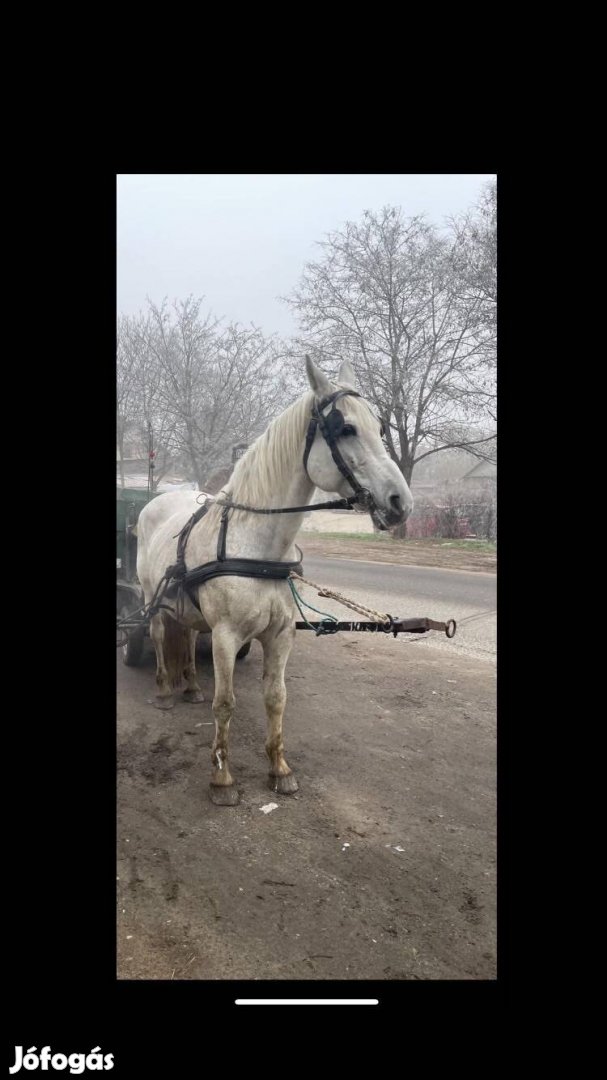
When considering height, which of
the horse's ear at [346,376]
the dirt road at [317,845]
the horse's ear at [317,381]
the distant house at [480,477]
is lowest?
the dirt road at [317,845]

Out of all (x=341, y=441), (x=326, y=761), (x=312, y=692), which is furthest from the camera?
(x=312, y=692)

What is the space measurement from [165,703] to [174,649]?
0.39 metres

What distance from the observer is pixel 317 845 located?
8.25 ft

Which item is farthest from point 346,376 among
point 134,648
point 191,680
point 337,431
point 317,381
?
point 134,648

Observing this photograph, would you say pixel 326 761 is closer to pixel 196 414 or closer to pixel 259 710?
pixel 259 710

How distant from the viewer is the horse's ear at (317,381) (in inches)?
93.7

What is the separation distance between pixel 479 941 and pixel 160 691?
9.05ft

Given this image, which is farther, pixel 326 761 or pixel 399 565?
pixel 399 565

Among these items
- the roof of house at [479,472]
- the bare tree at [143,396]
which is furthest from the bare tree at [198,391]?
the roof of house at [479,472]

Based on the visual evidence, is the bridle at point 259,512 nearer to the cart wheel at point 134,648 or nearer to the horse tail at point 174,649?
the horse tail at point 174,649

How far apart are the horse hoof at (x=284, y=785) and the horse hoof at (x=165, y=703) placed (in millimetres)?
1300

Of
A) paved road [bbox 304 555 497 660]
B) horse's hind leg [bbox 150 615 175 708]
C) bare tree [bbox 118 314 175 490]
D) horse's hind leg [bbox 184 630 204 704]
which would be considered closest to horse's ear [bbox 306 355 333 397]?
horse's hind leg [bbox 150 615 175 708]

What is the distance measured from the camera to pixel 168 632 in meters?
3.96
